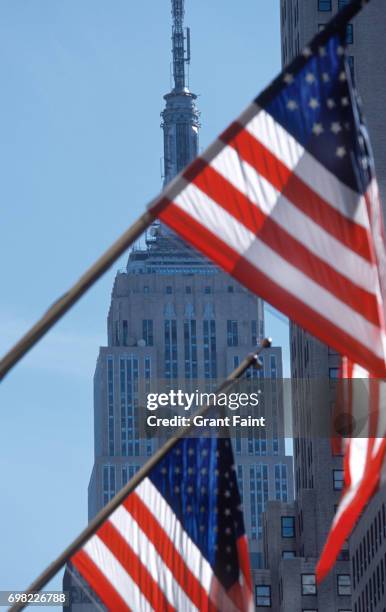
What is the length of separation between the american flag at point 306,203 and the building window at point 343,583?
131m

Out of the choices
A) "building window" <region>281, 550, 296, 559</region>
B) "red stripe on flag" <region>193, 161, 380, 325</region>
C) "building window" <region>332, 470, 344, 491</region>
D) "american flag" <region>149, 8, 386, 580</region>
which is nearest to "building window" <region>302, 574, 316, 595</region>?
"building window" <region>281, 550, 296, 559</region>

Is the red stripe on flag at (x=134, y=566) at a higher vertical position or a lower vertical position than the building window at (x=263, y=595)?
lower

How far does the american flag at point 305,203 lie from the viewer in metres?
21.8

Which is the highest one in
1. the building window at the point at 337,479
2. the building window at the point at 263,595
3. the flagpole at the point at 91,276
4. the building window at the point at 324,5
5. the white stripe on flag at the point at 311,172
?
the building window at the point at 324,5

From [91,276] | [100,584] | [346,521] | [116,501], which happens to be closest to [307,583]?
[100,584]

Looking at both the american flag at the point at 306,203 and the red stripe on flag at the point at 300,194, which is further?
the red stripe on flag at the point at 300,194

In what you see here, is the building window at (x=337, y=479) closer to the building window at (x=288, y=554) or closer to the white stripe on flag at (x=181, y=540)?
the building window at (x=288, y=554)

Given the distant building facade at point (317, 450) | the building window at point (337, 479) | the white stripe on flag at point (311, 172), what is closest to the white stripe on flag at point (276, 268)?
the white stripe on flag at point (311, 172)

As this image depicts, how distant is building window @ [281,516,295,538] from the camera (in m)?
160

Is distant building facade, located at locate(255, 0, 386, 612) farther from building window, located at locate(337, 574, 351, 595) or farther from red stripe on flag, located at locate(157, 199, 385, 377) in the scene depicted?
red stripe on flag, located at locate(157, 199, 385, 377)

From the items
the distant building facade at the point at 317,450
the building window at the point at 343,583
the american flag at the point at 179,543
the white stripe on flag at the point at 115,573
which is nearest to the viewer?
the american flag at the point at 179,543

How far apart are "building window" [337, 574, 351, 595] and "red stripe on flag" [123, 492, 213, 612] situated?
12242cm

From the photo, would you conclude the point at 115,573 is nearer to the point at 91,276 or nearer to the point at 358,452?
the point at 358,452

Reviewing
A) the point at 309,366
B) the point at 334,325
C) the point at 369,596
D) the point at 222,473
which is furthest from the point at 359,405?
the point at 309,366
